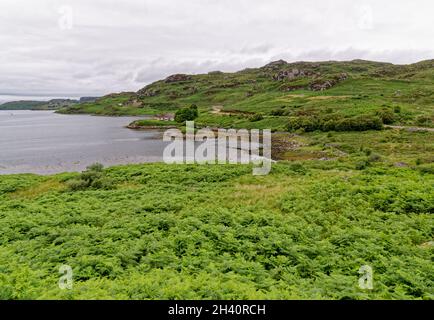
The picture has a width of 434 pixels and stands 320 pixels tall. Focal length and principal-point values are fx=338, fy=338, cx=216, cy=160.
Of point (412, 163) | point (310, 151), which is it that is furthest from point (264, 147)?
point (412, 163)

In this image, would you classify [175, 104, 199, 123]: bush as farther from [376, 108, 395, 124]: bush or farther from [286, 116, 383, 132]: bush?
[376, 108, 395, 124]: bush

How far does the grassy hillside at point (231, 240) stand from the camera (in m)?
10.6

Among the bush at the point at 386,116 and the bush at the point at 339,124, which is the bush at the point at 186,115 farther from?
the bush at the point at 386,116

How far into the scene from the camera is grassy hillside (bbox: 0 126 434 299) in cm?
1064

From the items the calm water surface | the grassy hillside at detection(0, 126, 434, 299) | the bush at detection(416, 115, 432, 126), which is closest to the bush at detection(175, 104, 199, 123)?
the calm water surface

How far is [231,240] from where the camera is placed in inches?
604

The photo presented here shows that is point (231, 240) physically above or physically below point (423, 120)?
below

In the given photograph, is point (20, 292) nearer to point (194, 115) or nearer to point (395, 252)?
point (395, 252)

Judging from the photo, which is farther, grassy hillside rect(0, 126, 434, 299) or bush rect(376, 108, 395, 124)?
bush rect(376, 108, 395, 124)

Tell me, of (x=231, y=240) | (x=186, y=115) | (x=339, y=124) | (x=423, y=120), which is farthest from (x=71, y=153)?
(x=423, y=120)

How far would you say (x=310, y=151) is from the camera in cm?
6066

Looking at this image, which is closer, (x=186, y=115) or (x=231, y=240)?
(x=231, y=240)

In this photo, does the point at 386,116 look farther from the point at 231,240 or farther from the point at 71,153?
the point at 231,240
